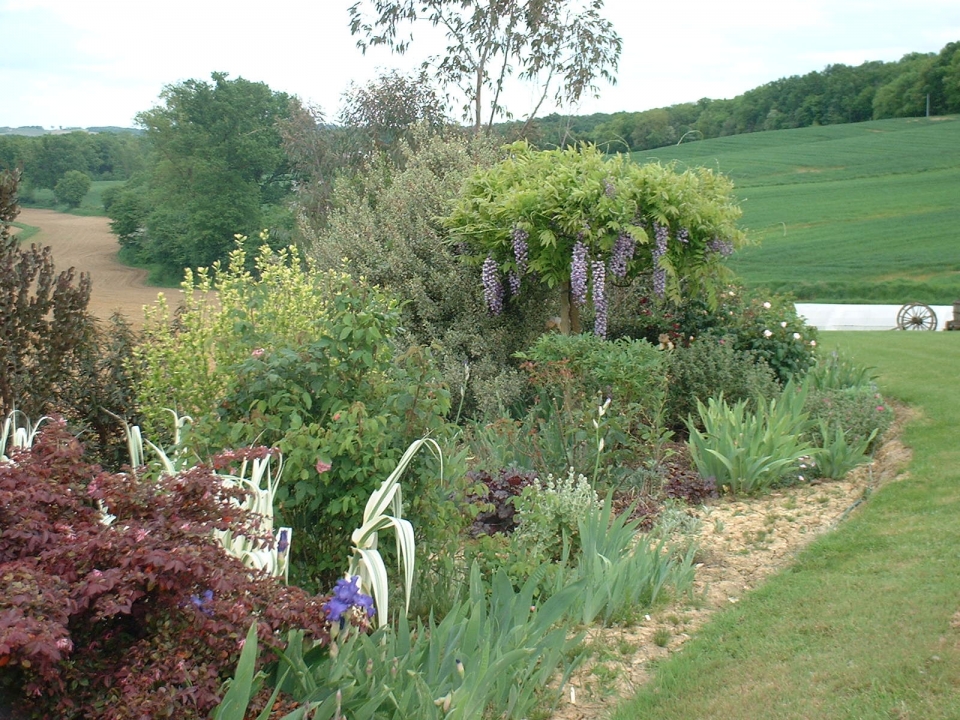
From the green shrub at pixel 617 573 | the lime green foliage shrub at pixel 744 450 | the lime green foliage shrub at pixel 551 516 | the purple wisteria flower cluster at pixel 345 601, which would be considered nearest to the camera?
the purple wisteria flower cluster at pixel 345 601


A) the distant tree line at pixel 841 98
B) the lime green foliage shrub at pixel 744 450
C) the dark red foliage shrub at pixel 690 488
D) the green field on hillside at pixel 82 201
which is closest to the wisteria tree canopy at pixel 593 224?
the lime green foliage shrub at pixel 744 450

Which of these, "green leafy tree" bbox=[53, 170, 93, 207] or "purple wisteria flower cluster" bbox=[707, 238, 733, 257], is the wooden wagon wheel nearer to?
"purple wisteria flower cluster" bbox=[707, 238, 733, 257]

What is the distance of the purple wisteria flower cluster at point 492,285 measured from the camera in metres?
7.62

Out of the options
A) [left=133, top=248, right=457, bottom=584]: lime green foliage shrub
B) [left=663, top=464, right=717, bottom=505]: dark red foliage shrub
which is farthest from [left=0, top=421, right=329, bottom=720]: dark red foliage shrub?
[left=663, top=464, right=717, bottom=505]: dark red foliage shrub

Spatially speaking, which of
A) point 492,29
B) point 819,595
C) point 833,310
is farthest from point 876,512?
point 833,310

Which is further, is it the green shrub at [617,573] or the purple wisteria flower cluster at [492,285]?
the purple wisteria flower cluster at [492,285]

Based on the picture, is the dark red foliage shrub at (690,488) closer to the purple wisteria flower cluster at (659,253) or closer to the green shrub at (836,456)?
the green shrub at (836,456)

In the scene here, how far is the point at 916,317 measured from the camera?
825 inches

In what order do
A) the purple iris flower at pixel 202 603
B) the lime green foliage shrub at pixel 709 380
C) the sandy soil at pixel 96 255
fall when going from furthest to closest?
the sandy soil at pixel 96 255 < the lime green foliage shrub at pixel 709 380 < the purple iris flower at pixel 202 603

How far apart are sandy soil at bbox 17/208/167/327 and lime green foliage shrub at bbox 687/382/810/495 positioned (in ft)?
43.1

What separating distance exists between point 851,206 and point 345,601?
144 ft

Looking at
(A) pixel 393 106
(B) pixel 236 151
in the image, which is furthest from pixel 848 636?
(B) pixel 236 151

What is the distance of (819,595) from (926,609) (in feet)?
1.54

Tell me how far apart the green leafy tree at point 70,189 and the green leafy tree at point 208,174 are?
386cm
